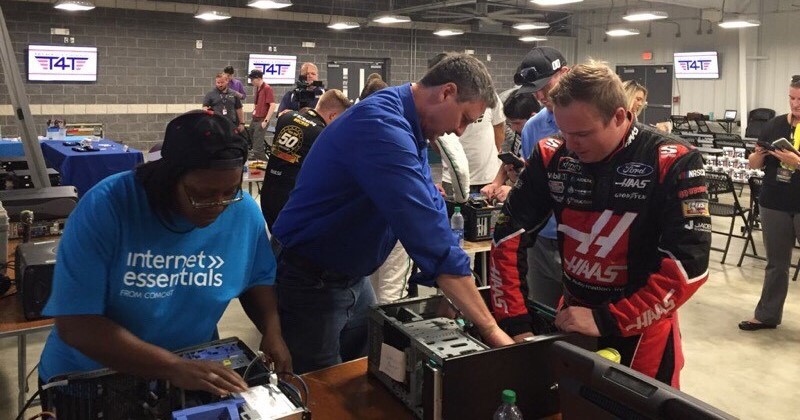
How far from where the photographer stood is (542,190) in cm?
200

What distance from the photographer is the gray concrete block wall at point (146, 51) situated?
428 inches

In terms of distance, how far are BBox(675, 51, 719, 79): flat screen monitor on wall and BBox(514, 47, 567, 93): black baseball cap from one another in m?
12.2

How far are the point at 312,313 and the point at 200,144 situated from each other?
2.40 ft

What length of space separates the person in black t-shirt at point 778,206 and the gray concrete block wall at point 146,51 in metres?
9.84

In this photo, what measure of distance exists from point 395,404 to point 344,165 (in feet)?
2.07

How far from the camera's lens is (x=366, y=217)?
76.6 inches

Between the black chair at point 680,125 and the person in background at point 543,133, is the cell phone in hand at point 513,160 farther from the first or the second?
the black chair at point 680,125

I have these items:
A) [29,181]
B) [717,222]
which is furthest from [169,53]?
[717,222]

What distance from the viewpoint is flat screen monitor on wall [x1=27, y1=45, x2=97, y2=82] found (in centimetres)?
1075

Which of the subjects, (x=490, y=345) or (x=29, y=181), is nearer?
(x=490, y=345)

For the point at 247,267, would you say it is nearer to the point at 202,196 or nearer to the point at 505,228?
the point at 202,196

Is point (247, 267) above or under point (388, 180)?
under

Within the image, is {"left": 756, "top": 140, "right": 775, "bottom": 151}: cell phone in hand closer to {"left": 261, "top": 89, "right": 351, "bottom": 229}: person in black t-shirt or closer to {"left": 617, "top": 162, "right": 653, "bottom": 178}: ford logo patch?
{"left": 261, "top": 89, "right": 351, "bottom": 229}: person in black t-shirt

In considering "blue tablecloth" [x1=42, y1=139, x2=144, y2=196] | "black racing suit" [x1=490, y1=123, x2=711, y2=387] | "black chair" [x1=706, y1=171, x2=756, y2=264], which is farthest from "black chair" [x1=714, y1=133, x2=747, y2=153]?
"black racing suit" [x1=490, y1=123, x2=711, y2=387]
